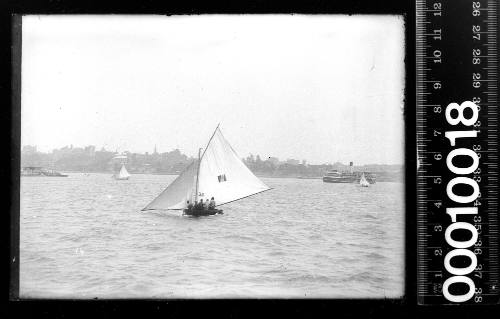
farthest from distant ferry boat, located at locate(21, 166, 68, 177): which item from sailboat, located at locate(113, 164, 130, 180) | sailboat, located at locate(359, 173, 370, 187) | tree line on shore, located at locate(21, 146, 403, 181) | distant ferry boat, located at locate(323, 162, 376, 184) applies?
sailboat, located at locate(359, 173, 370, 187)

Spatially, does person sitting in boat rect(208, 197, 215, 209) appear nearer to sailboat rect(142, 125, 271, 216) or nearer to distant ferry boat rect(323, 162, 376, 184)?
sailboat rect(142, 125, 271, 216)

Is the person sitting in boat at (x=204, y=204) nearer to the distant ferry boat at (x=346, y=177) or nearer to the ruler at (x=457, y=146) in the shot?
Result: the distant ferry boat at (x=346, y=177)

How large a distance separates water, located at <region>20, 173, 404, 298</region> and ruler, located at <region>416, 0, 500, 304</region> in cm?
19

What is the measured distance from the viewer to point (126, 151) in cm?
268

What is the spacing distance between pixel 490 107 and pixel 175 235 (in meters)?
1.87

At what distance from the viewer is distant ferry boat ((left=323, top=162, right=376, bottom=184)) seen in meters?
2.65

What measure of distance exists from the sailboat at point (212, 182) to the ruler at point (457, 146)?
0.92 metres

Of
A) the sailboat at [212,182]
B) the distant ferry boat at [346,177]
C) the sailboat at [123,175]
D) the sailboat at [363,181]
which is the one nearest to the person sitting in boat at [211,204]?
the sailboat at [212,182]

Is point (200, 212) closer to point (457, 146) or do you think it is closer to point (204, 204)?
point (204, 204)

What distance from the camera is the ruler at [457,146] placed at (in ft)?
8.30

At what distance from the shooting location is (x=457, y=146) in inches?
99.8
